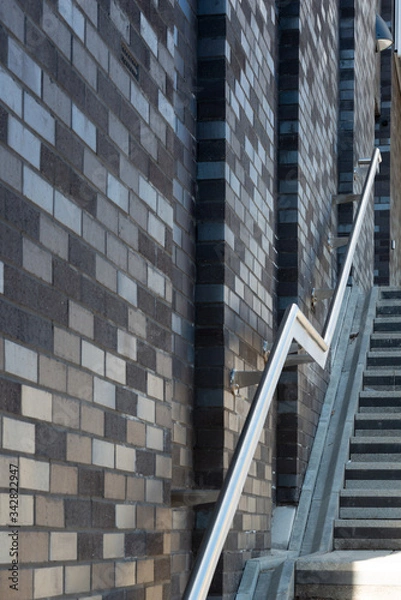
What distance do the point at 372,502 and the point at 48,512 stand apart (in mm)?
3187

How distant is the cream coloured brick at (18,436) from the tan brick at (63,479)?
0.46 feet

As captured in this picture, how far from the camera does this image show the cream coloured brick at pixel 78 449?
251 cm

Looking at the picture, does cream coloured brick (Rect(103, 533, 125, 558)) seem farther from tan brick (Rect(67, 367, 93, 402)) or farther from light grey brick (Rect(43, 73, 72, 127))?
light grey brick (Rect(43, 73, 72, 127))

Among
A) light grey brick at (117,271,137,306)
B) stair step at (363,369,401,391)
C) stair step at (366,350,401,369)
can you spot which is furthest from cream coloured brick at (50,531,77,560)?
stair step at (366,350,401,369)

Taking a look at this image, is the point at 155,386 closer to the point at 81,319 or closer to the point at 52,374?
the point at 81,319

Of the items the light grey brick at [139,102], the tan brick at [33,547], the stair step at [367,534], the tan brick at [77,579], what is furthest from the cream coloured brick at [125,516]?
the stair step at [367,534]

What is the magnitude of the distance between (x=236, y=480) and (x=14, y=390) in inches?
33.1

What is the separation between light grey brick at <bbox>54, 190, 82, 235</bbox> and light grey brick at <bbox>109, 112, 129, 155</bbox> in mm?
347

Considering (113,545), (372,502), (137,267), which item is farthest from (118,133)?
(372,502)

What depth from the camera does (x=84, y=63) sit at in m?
2.67

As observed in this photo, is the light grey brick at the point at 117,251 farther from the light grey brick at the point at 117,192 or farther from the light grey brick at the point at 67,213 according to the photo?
the light grey brick at the point at 67,213

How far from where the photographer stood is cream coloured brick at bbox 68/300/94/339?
253 centimetres

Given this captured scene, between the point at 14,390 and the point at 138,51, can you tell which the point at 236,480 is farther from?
the point at 138,51

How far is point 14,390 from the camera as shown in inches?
87.0
